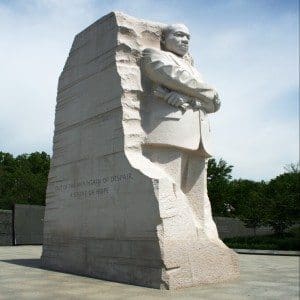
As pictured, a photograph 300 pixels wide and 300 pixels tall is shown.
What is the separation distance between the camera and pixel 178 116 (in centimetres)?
895

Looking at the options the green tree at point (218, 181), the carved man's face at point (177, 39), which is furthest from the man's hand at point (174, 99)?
the green tree at point (218, 181)

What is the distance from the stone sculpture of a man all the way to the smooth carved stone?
0.02 meters

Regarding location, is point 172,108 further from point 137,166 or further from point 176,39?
point 176,39

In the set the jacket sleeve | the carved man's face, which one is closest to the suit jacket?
the jacket sleeve

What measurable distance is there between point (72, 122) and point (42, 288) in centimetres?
408

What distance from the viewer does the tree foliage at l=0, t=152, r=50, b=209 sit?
36.2m

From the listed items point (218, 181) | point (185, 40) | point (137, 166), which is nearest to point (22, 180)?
point (218, 181)

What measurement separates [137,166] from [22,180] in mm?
31303

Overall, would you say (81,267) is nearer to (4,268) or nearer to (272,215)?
(4,268)

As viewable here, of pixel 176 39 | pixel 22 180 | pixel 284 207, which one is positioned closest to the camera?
pixel 176 39

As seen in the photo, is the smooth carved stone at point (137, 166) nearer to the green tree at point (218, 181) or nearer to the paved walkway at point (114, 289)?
the paved walkway at point (114, 289)

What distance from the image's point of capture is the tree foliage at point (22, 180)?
119ft

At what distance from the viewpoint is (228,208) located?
3891cm

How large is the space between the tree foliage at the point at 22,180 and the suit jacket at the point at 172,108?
25.4m
